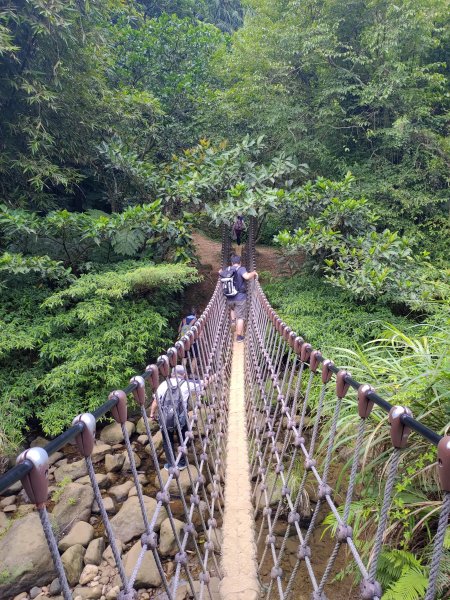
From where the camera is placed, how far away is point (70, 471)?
2.95 metres

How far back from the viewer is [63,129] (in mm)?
4500

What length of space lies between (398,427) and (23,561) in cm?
238

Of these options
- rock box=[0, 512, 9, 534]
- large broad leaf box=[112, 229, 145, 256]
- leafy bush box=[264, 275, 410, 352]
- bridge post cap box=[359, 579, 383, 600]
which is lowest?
rock box=[0, 512, 9, 534]

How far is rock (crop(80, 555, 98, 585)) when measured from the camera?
2.18 metres

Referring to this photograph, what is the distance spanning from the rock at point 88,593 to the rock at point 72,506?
0.44 metres

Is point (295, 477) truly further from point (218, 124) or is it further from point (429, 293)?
point (218, 124)

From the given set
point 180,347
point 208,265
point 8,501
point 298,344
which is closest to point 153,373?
point 180,347

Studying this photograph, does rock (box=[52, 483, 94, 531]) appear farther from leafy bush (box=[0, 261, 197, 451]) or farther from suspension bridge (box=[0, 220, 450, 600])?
leafy bush (box=[0, 261, 197, 451])

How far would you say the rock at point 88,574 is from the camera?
85.7 inches

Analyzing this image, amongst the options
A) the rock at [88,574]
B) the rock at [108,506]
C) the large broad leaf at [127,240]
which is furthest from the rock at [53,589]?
the large broad leaf at [127,240]

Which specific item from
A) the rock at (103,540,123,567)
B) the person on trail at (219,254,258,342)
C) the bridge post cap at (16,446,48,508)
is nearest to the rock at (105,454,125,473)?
the rock at (103,540,123,567)

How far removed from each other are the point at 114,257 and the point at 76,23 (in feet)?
7.99

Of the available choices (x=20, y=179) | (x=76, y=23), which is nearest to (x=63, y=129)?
(x=20, y=179)

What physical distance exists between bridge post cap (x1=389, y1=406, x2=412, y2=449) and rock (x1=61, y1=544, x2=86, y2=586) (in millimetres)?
2252
